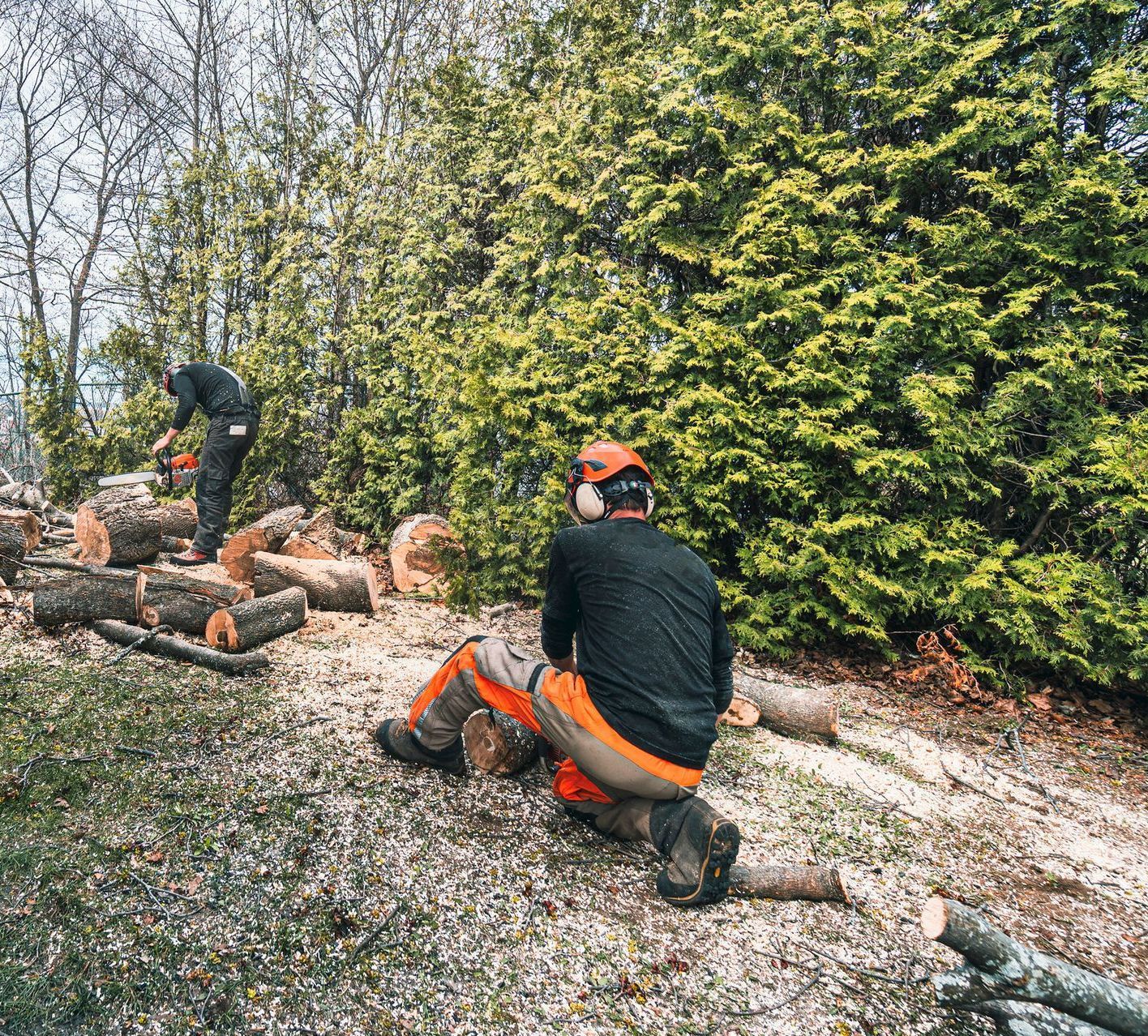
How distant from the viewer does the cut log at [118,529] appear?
15.8ft

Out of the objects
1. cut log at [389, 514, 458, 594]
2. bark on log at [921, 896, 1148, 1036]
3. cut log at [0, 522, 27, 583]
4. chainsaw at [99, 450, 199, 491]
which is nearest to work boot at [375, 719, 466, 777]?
bark on log at [921, 896, 1148, 1036]

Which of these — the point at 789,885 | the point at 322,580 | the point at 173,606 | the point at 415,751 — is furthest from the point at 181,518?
the point at 789,885

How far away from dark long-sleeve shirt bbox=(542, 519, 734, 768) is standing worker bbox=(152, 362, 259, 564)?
14.4ft

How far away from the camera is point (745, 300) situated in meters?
→ 5.08

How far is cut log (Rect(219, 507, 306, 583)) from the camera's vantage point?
17.5 ft

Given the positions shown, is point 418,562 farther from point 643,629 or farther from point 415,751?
point 643,629

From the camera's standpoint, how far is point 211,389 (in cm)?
558

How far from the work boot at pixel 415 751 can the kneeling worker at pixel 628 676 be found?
33 centimetres

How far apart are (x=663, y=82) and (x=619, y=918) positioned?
6385 mm

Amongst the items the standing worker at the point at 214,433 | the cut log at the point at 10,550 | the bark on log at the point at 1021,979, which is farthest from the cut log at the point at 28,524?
the bark on log at the point at 1021,979

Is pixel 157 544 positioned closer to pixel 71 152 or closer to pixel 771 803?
pixel 771 803

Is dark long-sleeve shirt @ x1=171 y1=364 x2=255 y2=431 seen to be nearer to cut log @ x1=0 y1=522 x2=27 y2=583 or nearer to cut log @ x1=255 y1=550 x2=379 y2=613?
cut log @ x1=255 y1=550 x2=379 y2=613

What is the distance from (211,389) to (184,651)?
3.06m

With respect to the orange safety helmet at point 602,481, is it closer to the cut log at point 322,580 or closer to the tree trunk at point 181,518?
the cut log at point 322,580
